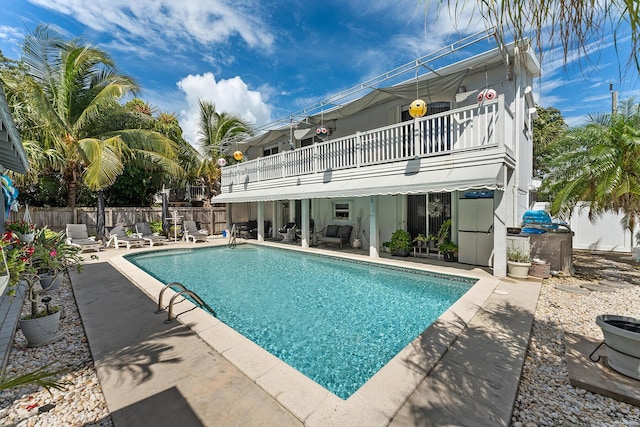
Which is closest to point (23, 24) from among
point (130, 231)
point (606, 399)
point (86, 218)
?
point (86, 218)

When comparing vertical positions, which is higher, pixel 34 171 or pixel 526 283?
pixel 34 171

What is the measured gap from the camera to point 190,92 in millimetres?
29766

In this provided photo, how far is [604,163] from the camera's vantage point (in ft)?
30.6

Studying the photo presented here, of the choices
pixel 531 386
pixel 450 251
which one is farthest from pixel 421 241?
pixel 531 386

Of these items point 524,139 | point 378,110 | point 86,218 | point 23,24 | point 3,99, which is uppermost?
point 23,24

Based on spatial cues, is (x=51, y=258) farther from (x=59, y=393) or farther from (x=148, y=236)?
(x=148, y=236)

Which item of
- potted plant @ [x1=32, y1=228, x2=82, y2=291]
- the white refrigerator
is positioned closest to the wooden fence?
potted plant @ [x1=32, y1=228, x2=82, y2=291]

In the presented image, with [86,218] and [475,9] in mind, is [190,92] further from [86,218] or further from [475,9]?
[475,9]

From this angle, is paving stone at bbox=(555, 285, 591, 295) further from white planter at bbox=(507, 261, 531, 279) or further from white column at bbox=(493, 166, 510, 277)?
white column at bbox=(493, 166, 510, 277)

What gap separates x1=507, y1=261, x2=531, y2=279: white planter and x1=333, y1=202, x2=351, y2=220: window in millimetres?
9887

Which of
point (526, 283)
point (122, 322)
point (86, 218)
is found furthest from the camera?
point (86, 218)

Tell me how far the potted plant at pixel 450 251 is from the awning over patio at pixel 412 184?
142 inches

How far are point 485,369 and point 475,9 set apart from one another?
471cm

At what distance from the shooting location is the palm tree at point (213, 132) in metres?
26.6
